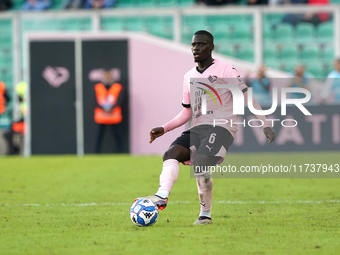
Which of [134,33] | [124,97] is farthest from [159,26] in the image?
[124,97]

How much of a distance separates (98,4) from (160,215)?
41.1ft

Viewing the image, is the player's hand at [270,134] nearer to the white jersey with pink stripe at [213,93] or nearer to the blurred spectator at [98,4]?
the white jersey with pink stripe at [213,93]

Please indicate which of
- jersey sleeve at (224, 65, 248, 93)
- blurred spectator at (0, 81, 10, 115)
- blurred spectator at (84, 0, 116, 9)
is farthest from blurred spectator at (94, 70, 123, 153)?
jersey sleeve at (224, 65, 248, 93)

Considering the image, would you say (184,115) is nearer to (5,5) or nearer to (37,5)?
(37,5)

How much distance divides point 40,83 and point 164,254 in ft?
38.9

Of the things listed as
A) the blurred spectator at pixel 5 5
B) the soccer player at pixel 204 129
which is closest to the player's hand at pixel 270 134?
the soccer player at pixel 204 129

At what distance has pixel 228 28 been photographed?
16.6 m

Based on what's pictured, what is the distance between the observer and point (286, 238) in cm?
478

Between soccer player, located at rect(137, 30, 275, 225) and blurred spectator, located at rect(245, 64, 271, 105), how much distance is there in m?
8.80

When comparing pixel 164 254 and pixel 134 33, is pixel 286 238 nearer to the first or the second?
pixel 164 254

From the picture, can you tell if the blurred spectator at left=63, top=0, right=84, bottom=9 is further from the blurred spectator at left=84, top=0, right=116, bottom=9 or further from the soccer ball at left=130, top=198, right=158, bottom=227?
the soccer ball at left=130, top=198, right=158, bottom=227

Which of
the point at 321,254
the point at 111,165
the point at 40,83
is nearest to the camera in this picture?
the point at 321,254

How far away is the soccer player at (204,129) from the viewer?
211 inches

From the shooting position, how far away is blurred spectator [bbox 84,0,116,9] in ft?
58.0
